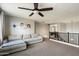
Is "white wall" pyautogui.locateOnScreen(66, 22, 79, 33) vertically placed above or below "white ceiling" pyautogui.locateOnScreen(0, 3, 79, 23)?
below

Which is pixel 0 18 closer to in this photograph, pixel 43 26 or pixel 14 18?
pixel 14 18

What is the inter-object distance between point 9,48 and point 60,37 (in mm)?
5100

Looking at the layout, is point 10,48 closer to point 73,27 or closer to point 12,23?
point 12,23

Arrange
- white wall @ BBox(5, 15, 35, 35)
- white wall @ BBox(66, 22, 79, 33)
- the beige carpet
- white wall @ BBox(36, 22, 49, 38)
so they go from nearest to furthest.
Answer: the beige carpet < white wall @ BBox(5, 15, 35, 35) < white wall @ BBox(66, 22, 79, 33) < white wall @ BBox(36, 22, 49, 38)

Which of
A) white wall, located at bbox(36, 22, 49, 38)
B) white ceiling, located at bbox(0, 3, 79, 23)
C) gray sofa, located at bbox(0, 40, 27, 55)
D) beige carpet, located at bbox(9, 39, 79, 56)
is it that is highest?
white ceiling, located at bbox(0, 3, 79, 23)

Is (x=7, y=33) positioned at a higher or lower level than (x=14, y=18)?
lower

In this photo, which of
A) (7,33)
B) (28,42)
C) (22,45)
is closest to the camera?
(22,45)

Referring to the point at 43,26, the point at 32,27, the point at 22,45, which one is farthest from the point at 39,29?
the point at 22,45

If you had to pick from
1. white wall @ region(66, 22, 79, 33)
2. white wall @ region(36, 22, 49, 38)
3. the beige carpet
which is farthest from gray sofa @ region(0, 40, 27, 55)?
white wall @ region(66, 22, 79, 33)

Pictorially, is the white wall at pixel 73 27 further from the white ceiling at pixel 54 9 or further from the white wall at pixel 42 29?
the white ceiling at pixel 54 9

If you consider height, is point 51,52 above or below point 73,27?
below

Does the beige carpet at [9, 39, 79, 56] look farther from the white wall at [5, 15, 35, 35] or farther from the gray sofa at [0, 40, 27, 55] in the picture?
the white wall at [5, 15, 35, 35]

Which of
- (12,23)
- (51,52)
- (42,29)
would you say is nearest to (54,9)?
(51,52)

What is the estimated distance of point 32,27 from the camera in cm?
720
